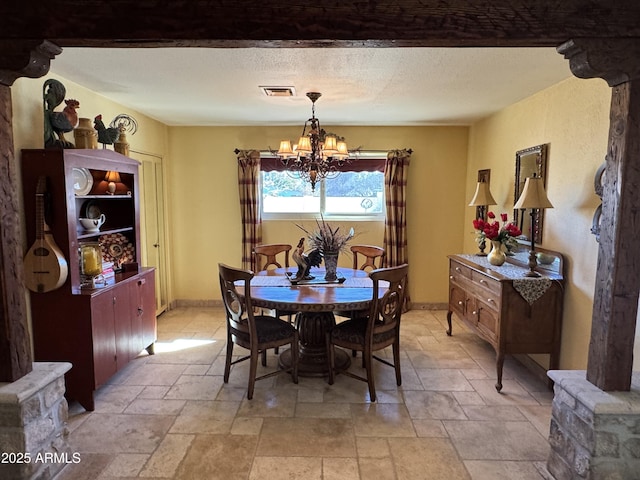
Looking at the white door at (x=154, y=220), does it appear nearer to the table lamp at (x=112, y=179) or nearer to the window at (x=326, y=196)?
the table lamp at (x=112, y=179)

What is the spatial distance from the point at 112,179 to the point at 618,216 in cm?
355

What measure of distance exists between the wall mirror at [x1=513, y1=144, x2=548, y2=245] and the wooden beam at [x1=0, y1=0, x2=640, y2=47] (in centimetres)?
163

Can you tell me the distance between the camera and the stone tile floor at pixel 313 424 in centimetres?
212

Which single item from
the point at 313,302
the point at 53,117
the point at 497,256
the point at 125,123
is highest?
the point at 125,123

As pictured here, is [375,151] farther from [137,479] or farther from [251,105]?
[137,479]

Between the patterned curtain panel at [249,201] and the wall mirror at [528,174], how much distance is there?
9.66 ft

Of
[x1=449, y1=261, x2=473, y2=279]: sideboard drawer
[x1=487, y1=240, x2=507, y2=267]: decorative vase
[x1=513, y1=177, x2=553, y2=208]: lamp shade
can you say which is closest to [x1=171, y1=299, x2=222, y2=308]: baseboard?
[x1=449, y1=261, x2=473, y2=279]: sideboard drawer

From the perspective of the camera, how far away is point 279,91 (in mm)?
3330

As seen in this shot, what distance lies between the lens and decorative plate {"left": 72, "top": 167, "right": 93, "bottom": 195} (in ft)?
9.57

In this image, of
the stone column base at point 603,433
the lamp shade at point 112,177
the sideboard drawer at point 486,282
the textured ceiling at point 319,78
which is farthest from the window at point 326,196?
the stone column base at point 603,433

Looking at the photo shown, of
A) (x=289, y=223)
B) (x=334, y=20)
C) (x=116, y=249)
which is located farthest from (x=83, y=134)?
(x=289, y=223)

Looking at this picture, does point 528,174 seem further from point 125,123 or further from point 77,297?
point 125,123

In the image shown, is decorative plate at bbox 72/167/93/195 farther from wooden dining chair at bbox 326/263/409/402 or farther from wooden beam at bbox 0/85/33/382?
wooden dining chair at bbox 326/263/409/402

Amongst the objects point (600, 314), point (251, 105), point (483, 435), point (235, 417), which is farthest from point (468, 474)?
point (251, 105)
